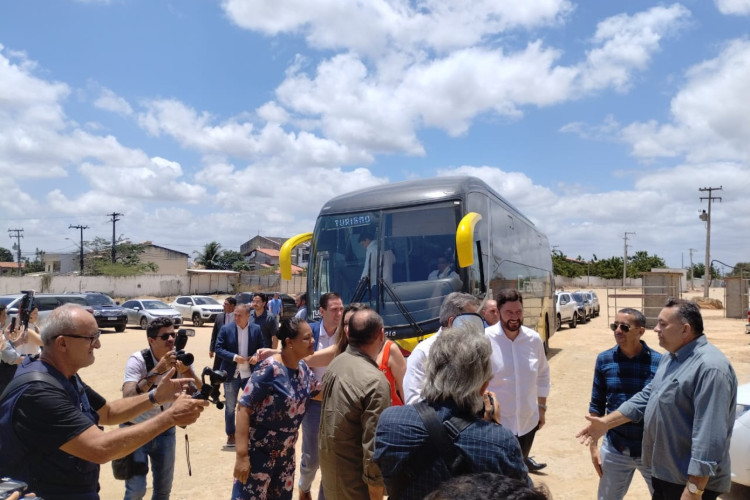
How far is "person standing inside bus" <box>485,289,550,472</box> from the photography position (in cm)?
462

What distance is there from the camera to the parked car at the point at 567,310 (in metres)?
26.9

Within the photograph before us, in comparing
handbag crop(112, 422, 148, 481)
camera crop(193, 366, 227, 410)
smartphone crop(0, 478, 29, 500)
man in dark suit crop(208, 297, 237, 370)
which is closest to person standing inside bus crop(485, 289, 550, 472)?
camera crop(193, 366, 227, 410)

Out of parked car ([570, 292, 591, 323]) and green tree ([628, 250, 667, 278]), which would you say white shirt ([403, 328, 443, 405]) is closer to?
parked car ([570, 292, 591, 323])

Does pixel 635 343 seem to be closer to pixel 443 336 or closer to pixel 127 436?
pixel 443 336

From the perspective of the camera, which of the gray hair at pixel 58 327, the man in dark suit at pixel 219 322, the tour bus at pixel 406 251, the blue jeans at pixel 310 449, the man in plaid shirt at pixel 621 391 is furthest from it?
the tour bus at pixel 406 251

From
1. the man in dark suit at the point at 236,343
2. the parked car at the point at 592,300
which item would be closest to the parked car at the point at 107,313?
the man in dark suit at the point at 236,343

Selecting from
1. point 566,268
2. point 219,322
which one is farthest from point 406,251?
point 566,268

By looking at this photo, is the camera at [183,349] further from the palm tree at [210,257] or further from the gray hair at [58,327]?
the palm tree at [210,257]

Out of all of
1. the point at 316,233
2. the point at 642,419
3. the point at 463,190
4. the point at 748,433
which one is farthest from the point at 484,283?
the point at 642,419

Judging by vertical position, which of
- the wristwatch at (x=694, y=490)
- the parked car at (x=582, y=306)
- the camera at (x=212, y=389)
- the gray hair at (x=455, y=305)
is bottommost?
the parked car at (x=582, y=306)

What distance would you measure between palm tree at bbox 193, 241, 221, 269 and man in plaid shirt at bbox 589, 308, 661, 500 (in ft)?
245

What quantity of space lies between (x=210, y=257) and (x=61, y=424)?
250 ft

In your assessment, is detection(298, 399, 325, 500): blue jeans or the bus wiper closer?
detection(298, 399, 325, 500): blue jeans

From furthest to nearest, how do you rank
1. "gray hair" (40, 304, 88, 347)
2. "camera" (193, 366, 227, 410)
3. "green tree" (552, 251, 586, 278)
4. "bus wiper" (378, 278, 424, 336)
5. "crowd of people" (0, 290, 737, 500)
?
"green tree" (552, 251, 586, 278) → "bus wiper" (378, 278, 424, 336) → "camera" (193, 366, 227, 410) → "gray hair" (40, 304, 88, 347) → "crowd of people" (0, 290, 737, 500)
